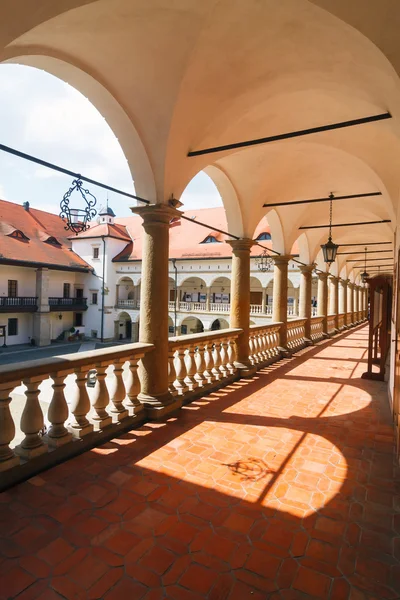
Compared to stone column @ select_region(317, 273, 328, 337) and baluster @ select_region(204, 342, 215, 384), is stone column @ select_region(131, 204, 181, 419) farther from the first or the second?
stone column @ select_region(317, 273, 328, 337)

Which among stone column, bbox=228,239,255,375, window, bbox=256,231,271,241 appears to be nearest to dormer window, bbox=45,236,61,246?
window, bbox=256,231,271,241

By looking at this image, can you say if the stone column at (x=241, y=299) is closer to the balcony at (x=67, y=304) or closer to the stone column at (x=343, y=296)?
the stone column at (x=343, y=296)

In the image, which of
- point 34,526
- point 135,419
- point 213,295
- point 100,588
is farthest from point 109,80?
point 213,295

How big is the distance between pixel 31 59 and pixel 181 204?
2.54 m

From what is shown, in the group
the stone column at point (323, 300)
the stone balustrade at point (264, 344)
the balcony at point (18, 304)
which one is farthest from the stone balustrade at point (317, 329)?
the balcony at point (18, 304)

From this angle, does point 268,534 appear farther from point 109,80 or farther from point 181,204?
point 109,80

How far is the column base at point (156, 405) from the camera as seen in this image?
16.2ft

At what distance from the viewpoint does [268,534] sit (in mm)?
2623

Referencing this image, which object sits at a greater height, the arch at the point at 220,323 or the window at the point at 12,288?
the window at the point at 12,288

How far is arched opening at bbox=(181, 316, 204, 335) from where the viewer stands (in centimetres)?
3728

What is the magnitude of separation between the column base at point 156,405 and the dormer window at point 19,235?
100 feet

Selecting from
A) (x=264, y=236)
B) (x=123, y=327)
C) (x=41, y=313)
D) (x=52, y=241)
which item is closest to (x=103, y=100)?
(x=264, y=236)

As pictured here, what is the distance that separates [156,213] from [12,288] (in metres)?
30.0

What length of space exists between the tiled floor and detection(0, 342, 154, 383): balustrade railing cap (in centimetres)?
100
